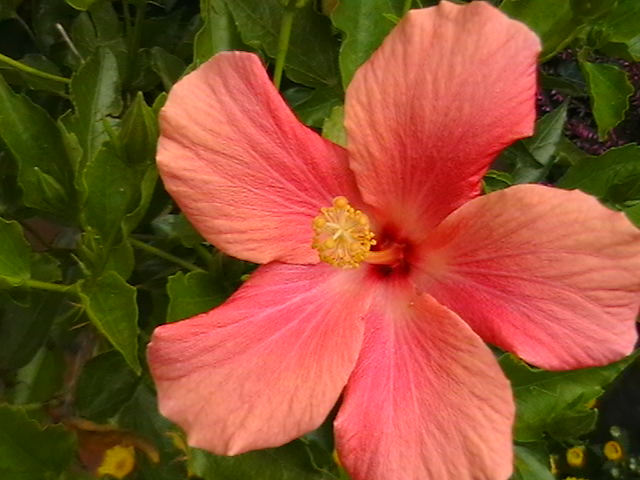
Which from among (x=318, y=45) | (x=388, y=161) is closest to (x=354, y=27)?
(x=318, y=45)

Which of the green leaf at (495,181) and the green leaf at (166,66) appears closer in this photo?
the green leaf at (495,181)

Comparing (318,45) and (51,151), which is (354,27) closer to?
(318,45)

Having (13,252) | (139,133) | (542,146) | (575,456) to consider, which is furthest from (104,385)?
(575,456)

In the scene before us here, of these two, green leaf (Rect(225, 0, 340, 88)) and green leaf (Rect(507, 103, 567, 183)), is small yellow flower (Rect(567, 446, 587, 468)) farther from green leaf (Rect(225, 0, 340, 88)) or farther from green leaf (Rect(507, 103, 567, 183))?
green leaf (Rect(225, 0, 340, 88))

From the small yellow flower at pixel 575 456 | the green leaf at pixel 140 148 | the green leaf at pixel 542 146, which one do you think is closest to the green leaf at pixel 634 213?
the green leaf at pixel 542 146

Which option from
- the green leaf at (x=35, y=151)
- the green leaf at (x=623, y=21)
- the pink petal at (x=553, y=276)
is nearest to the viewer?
the pink petal at (x=553, y=276)

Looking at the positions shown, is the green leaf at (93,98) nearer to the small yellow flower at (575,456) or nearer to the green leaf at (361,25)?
the green leaf at (361,25)
